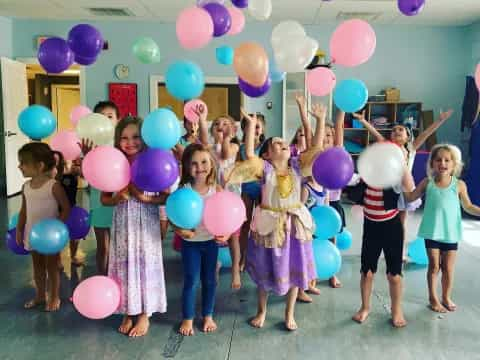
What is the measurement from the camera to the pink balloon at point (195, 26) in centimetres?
216

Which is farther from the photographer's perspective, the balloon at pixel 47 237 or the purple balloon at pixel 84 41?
the purple balloon at pixel 84 41

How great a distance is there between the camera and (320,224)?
8.00 ft

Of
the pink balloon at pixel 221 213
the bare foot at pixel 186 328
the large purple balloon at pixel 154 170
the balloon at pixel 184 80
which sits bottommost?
the bare foot at pixel 186 328

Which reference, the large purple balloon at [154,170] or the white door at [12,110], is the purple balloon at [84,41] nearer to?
the large purple balloon at [154,170]

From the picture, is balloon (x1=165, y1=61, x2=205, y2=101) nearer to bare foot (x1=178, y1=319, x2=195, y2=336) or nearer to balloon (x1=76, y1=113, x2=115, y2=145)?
balloon (x1=76, y1=113, x2=115, y2=145)

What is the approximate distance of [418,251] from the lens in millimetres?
3084

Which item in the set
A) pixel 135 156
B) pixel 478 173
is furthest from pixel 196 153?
pixel 478 173

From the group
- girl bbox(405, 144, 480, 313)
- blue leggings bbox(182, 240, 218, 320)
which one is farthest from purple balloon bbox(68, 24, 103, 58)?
girl bbox(405, 144, 480, 313)

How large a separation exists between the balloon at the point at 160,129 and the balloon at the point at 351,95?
0.91 meters

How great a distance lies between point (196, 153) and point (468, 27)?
5804 mm

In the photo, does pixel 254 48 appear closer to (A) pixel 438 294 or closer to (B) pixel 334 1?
(A) pixel 438 294

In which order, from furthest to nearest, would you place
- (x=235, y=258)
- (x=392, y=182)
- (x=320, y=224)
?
(x=235, y=258), (x=320, y=224), (x=392, y=182)

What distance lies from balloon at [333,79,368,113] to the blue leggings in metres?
0.97

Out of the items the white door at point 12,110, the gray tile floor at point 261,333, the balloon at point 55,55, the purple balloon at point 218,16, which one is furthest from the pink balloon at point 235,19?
the white door at point 12,110
